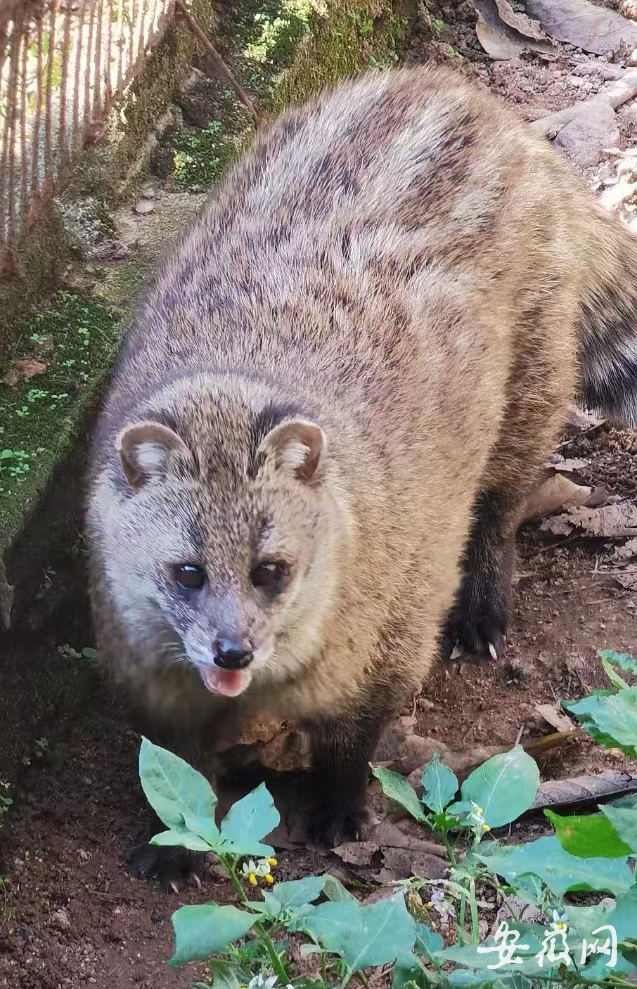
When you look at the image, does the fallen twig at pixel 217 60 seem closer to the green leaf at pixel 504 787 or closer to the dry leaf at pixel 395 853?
the dry leaf at pixel 395 853

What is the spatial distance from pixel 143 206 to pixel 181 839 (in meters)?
3.66

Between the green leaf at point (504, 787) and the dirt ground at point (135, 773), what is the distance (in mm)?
1565

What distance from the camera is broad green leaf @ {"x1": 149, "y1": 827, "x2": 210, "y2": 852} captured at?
2124 millimetres

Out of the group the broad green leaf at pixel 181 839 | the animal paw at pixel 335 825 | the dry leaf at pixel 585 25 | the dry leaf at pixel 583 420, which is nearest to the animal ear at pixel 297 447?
the broad green leaf at pixel 181 839

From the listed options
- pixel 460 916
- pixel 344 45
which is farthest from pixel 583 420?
pixel 460 916

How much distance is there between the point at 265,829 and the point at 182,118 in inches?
167

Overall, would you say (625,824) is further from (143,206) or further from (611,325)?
(143,206)

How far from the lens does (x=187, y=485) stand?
3217 mm

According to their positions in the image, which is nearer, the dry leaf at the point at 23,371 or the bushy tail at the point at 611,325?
the dry leaf at the point at 23,371

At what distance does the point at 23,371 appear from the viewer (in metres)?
4.40

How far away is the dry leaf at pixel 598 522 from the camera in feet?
17.8

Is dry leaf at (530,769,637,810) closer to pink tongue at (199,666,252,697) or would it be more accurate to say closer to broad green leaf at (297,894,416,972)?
pink tongue at (199,666,252,697)

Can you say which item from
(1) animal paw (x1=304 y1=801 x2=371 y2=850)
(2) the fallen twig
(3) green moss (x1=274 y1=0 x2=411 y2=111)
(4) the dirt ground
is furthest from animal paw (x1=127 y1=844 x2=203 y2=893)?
(3) green moss (x1=274 y1=0 x2=411 y2=111)

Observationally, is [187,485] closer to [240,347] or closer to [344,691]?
[240,347]
